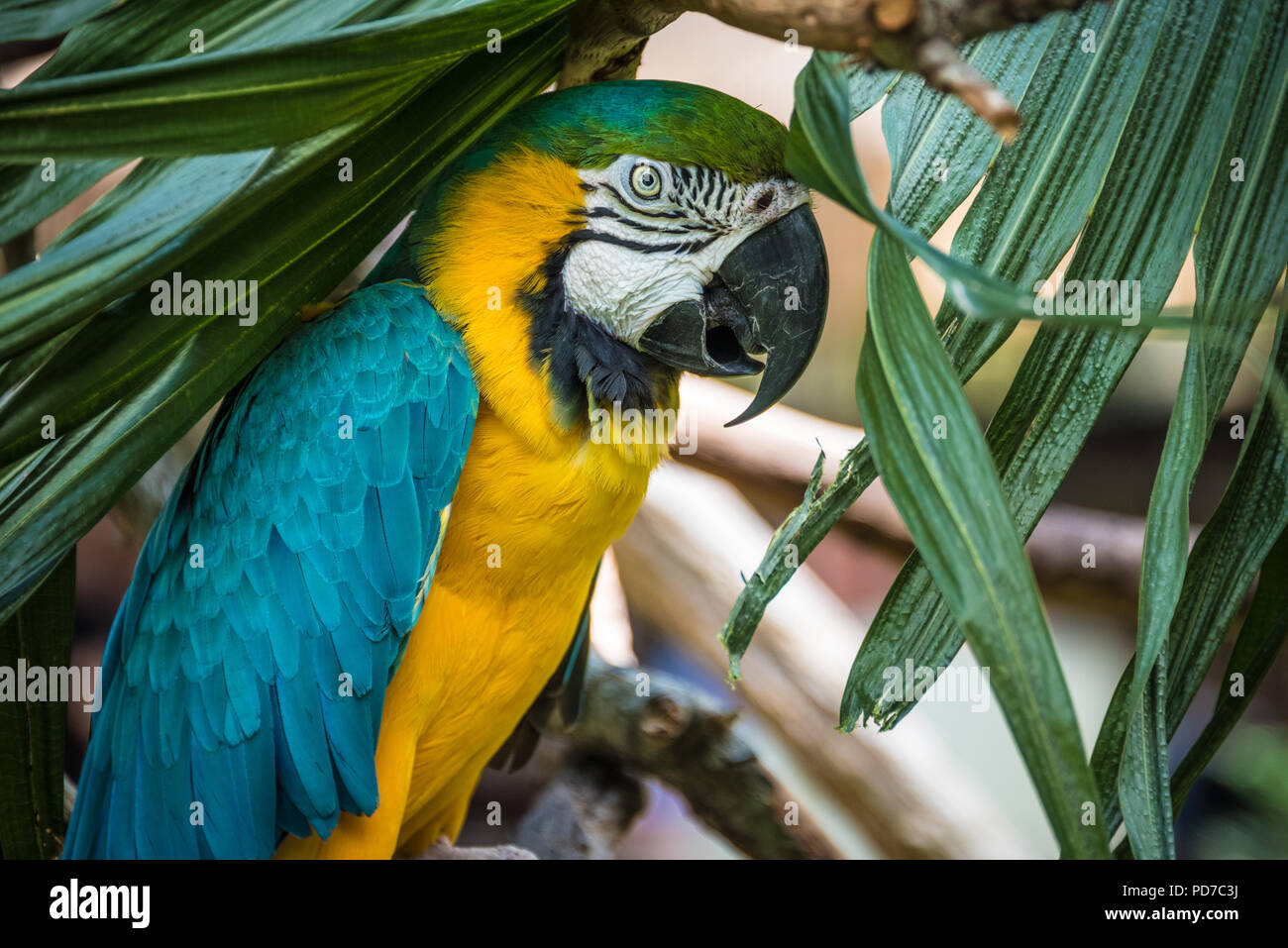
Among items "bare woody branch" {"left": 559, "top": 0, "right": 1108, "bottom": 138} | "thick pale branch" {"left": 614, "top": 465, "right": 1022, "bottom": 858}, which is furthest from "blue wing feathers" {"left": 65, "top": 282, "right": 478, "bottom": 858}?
"thick pale branch" {"left": 614, "top": 465, "right": 1022, "bottom": 858}

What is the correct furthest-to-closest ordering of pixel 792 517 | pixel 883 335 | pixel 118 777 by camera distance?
pixel 118 777
pixel 792 517
pixel 883 335

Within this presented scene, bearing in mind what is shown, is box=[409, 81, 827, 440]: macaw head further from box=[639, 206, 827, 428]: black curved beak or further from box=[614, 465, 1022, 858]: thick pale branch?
box=[614, 465, 1022, 858]: thick pale branch

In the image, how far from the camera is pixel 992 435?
0.87 m

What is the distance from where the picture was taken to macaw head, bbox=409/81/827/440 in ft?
3.38

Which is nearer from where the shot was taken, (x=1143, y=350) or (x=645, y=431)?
(x=645, y=431)

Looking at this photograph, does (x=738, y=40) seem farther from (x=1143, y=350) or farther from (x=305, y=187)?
(x=305, y=187)

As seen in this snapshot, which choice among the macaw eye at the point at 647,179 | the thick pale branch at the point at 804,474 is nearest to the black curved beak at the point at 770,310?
the macaw eye at the point at 647,179

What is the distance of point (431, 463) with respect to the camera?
3.31ft

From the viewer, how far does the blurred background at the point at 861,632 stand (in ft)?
6.34

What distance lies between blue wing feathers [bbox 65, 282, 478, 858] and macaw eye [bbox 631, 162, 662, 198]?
26 centimetres

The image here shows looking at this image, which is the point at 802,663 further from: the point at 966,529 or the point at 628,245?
the point at 966,529
